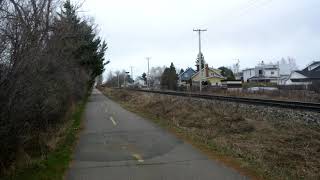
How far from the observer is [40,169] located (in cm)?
949

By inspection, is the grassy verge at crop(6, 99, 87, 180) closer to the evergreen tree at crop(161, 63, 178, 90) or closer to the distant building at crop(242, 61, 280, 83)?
the evergreen tree at crop(161, 63, 178, 90)

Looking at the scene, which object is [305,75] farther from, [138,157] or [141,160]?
[141,160]

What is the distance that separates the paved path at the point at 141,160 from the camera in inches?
348

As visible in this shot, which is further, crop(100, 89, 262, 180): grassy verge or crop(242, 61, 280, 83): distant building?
crop(242, 61, 280, 83): distant building

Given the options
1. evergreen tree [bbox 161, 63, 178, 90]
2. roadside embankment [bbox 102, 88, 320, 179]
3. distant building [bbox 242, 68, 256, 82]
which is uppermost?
distant building [bbox 242, 68, 256, 82]

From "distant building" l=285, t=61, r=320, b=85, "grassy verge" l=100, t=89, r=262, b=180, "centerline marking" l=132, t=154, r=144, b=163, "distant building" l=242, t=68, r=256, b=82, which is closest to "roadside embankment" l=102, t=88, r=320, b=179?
"grassy verge" l=100, t=89, r=262, b=180

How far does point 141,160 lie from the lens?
10.7 metres

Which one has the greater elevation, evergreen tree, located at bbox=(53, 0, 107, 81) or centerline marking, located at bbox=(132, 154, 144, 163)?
evergreen tree, located at bbox=(53, 0, 107, 81)

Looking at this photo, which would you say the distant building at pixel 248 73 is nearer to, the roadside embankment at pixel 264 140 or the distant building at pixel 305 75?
the distant building at pixel 305 75

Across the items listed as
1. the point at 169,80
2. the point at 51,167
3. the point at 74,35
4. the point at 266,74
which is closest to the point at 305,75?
the point at 266,74

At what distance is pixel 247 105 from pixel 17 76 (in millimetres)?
19717

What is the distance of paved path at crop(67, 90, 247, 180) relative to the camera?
8.85m

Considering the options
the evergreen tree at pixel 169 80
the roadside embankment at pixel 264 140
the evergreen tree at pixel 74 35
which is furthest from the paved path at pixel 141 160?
the evergreen tree at pixel 169 80

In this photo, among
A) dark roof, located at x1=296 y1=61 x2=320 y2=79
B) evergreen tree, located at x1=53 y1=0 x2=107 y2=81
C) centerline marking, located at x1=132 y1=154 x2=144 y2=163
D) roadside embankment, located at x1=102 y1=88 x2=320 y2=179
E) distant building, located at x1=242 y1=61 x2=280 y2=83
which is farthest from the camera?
distant building, located at x1=242 y1=61 x2=280 y2=83
